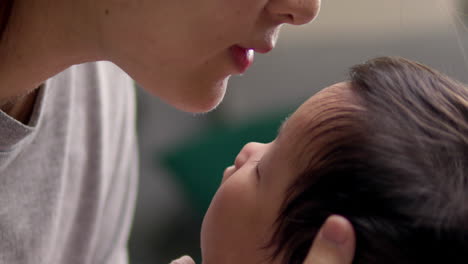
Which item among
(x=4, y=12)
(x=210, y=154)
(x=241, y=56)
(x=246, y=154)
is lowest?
(x=210, y=154)

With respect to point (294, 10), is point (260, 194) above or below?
below

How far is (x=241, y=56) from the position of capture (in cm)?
74

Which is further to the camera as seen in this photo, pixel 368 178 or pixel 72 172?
pixel 72 172

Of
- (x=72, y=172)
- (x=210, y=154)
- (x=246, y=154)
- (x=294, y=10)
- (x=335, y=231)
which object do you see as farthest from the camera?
(x=210, y=154)

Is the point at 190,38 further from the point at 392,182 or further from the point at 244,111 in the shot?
the point at 244,111

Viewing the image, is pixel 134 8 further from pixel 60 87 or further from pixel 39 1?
pixel 60 87

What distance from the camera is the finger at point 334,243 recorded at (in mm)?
569

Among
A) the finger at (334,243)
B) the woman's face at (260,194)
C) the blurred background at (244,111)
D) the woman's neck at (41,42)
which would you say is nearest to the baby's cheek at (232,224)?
the woman's face at (260,194)

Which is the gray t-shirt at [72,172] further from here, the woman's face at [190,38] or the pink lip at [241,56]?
the pink lip at [241,56]

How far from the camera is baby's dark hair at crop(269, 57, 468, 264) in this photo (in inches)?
22.9

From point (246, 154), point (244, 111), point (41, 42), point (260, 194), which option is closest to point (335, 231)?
point (260, 194)

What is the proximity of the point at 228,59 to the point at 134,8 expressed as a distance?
0.13 meters

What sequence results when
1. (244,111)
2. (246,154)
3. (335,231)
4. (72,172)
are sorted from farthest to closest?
(244,111) < (72,172) < (246,154) < (335,231)

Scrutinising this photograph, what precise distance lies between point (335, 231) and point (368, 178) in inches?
2.8
